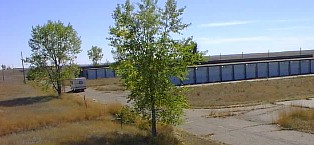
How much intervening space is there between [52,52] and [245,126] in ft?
82.5

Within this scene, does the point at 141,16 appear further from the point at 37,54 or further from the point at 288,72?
the point at 288,72

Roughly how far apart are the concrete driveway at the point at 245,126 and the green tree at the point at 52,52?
17.2m

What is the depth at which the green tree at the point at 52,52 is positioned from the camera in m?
40.5

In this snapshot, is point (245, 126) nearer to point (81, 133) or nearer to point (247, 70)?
point (81, 133)

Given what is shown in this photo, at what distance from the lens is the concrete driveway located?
1789 cm

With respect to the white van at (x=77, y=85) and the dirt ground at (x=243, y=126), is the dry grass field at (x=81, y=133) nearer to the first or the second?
the dirt ground at (x=243, y=126)

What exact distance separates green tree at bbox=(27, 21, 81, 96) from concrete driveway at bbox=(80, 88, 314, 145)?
56.3ft

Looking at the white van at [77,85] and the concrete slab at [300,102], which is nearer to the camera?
the concrete slab at [300,102]

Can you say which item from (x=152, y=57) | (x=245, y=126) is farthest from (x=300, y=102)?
(x=152, y=57)

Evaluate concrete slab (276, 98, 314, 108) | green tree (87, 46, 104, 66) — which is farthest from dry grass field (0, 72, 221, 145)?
green tree (87, 46, 104, 66)

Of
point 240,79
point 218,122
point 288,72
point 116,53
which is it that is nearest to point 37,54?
point 218,122

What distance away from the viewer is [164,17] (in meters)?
16.5

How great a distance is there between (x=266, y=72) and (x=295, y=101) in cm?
3440

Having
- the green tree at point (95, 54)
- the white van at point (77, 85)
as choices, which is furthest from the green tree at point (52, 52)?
the green tree at point (95, 54)
